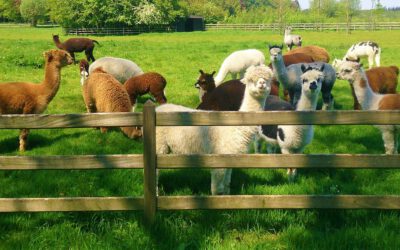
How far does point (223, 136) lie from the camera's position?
510cm

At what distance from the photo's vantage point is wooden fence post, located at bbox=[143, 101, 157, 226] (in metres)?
3.99

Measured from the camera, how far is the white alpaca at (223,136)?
4883 mm

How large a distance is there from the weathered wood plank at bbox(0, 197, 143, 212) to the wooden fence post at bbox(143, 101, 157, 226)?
0.23 meters

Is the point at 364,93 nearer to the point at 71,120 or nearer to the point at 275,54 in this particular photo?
the point at 275,54

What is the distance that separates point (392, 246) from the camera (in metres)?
3.83

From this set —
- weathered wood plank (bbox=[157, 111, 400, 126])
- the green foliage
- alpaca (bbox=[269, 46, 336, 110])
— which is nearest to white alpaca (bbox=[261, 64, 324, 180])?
weathered wood plank (bbox=[157, 111, 400, 126])

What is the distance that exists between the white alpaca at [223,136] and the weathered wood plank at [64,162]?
1.24 meters

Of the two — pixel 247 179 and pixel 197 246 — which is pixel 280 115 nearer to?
pixel 197 246

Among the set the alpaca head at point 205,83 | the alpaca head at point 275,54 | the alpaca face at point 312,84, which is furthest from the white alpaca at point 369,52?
the alpaca face at point 312,84

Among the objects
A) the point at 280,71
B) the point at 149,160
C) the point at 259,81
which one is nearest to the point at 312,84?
the point at 259,81

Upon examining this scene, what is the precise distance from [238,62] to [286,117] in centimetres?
901

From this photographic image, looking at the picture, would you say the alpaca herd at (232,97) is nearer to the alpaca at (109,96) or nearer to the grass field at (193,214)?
the alpaca at (109,96)

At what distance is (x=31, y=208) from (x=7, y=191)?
4.35ft

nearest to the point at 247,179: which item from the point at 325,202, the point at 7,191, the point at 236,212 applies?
the point at 236,212
